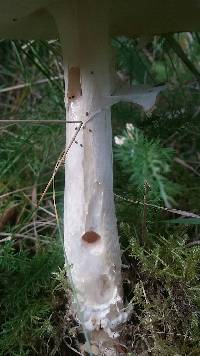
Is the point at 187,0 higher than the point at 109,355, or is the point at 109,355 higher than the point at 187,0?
the point at 187,0

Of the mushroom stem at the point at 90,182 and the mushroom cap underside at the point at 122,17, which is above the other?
the mushroom cap underside at the point at 122,17

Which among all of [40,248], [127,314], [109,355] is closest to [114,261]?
[127,314]

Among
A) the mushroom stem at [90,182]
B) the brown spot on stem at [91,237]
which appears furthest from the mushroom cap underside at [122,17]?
the brown spot on stem at [91,237]

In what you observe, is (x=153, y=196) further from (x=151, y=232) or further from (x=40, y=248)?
(x=40, y=248)

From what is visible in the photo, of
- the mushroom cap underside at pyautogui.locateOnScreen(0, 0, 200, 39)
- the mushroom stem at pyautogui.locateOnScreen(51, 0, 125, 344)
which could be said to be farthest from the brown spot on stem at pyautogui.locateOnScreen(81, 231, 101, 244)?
the mushroom cap underside at pyautogui.locateOnScreen(0, 0, 200, 39)

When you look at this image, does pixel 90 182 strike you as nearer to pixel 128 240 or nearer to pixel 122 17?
pixel 128 240

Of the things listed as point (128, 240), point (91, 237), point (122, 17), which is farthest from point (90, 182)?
point (122, 17)

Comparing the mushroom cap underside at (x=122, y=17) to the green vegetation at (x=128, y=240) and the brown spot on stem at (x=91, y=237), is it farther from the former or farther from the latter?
the brown spot on stem at (x=91, y=237)
